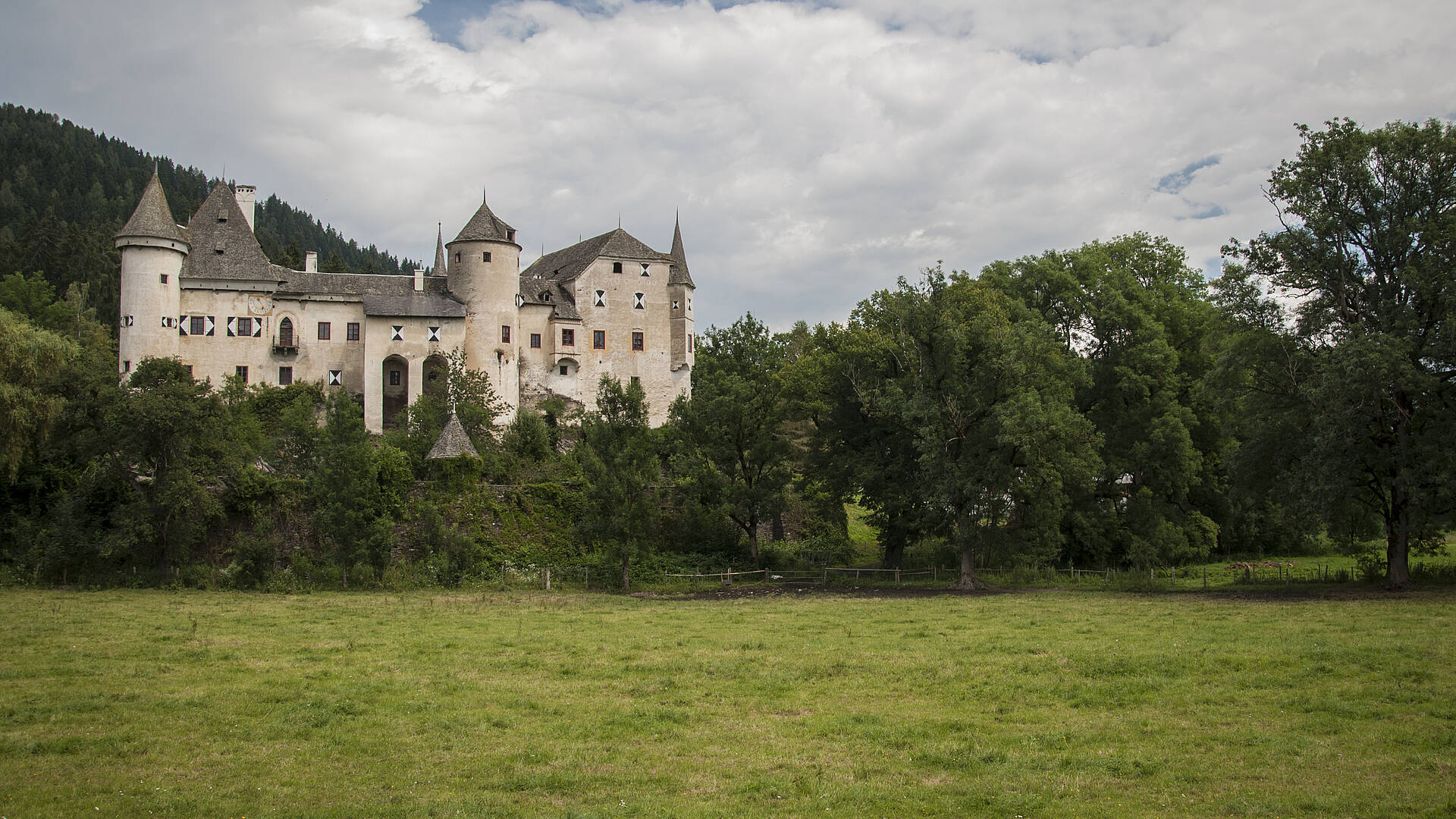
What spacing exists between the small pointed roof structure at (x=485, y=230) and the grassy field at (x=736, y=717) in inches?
1651

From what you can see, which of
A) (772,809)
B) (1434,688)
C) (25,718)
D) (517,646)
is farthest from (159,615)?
(1434,688)

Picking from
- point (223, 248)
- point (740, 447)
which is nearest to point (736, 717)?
point (740, 447)

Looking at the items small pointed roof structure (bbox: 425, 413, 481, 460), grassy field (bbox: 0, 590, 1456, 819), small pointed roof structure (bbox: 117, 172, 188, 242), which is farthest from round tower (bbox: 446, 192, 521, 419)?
grassy field (bbox: 0, 590, 1456, 819)

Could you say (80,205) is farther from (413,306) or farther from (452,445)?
(452,445)

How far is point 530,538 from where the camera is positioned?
4184 cm

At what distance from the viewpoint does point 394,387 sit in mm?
63531

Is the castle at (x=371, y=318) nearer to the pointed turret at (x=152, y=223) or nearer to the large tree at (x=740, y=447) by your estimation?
the pointed turret at (x=152, y=223)

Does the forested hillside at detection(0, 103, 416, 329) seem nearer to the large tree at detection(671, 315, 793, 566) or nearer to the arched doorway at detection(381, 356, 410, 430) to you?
the arched doorway at detection(381, 356, 410, 430)

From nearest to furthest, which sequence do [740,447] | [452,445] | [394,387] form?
[452,445], [740,447], [394,387]

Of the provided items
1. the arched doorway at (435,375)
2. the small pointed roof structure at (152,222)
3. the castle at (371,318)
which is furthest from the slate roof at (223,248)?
the arched doorway at (435,375)

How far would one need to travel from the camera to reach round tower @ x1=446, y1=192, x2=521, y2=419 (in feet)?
209

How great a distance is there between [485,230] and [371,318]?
8581 mm

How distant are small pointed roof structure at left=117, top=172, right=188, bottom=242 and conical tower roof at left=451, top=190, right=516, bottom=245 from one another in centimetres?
1534

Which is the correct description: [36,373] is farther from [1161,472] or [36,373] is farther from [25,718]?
[1161,472]
